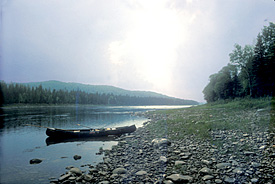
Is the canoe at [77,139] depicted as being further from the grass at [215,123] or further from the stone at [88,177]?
the stone at [88,177]

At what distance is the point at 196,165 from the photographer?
9.27 metres

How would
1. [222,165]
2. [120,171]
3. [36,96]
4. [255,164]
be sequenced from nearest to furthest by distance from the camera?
[255,164] < [222,165] < [120,171] < [36,96]

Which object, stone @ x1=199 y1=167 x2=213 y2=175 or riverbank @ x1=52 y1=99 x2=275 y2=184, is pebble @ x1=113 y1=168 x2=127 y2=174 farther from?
stone @ x1=199 y1=167 x2=213 y2=175

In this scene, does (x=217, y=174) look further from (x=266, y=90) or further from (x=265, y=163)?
(x=266, y=90)

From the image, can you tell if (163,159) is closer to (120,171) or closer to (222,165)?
(120,171)

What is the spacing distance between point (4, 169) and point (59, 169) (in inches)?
170

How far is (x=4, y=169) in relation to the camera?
12156mm

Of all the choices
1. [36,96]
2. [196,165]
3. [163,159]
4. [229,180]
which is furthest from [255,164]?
[36,96]

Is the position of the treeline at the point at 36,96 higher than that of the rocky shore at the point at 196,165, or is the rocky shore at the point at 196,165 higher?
the treeline at the point at 36,96

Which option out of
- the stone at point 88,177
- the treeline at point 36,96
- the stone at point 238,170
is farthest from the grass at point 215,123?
the treeline at point 36,96

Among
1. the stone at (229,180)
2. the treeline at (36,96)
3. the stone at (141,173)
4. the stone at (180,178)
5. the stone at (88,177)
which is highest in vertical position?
the treeline at (36,96)

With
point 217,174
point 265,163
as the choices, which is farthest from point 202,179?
point 265,163

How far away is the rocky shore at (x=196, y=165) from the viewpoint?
313 inches

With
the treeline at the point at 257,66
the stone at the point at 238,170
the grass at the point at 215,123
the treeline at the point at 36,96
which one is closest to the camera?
the stone at the point at 238,170
